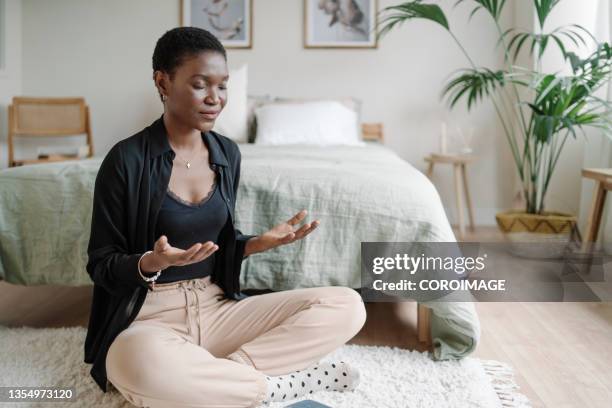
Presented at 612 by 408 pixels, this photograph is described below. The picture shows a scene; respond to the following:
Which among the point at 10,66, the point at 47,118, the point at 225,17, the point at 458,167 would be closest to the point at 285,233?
the point at 458,167

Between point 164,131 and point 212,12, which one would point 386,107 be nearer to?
point 212,12

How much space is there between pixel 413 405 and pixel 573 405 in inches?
16.1

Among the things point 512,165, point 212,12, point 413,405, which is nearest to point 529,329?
point 413,405

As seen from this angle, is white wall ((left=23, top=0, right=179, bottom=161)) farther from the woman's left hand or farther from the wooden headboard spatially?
the woman's left hand

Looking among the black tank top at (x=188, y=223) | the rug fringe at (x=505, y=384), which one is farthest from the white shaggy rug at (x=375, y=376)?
the black tank top at (x=188, y=223)

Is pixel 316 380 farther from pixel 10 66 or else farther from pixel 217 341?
pixel 10 66

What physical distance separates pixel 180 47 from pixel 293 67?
3012 millimetres

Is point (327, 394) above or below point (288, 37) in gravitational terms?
below

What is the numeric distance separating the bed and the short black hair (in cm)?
61

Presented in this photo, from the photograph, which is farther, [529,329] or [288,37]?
[288,37]

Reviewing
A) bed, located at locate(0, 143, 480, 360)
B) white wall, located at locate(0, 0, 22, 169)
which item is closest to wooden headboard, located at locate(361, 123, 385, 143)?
bed, located at locate(0, 143, 480, 360)

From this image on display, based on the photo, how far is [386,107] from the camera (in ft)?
14.0

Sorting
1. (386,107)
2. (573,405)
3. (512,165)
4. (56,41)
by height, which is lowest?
(573,405)

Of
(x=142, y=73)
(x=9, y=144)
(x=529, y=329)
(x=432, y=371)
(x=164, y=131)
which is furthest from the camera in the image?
(x=142, y=73)
